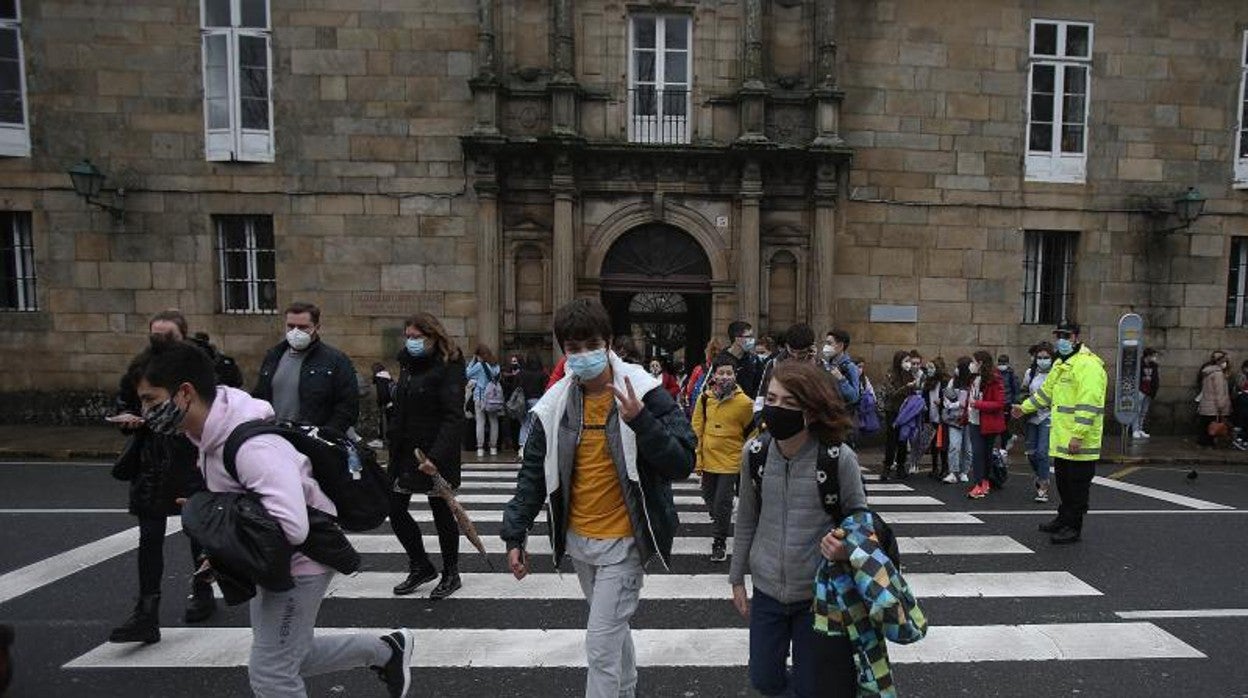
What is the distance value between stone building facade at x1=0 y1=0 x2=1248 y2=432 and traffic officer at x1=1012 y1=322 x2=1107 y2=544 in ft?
21.2

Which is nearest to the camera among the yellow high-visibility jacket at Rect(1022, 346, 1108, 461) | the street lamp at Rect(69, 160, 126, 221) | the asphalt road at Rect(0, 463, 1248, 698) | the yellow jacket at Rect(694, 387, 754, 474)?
the asphalt road at Rect(0, 463, 1248, 698)

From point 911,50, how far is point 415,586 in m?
13.4

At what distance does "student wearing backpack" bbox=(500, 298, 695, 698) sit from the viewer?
3012mm

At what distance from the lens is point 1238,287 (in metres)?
15.0

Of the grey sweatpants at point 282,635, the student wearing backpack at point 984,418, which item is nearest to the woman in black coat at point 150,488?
the grey sweatpants at point 282,635

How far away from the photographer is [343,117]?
42.5 ft

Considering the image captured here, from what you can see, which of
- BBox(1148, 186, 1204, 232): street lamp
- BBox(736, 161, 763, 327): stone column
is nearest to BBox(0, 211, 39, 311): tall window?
BBox(736, 161, 763, 327): stone column

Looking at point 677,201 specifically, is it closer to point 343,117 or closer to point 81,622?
point 343,117

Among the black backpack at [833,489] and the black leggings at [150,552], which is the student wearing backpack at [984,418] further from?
the black leggings at [150,552]

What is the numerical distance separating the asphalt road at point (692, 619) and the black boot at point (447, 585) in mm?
83

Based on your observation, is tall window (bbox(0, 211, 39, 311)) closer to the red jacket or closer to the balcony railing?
the balcony railing

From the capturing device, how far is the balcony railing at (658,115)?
43.5 ft

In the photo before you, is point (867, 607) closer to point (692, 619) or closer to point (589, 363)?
point (589, 363)

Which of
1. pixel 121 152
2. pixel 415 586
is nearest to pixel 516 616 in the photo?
pixel 415 586
